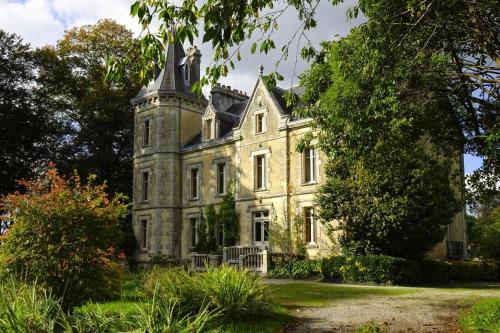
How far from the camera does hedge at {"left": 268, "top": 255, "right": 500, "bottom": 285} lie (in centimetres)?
1694

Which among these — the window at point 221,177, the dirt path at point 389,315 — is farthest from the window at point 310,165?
the dirt path at point 389,315

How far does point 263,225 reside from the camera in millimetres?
25531

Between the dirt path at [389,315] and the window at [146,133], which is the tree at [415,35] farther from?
the window at [146,133]

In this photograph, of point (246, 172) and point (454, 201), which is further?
point (246, 172)

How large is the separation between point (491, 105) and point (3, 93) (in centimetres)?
2728

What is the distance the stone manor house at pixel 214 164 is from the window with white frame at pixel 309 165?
0.05 metres

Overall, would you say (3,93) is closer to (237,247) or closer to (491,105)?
(237,247)

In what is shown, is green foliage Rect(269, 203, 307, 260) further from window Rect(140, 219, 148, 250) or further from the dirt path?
the dirt path

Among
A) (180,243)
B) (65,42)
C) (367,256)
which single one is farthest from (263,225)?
(65,42)

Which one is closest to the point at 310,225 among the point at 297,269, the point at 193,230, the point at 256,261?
the point at 256,261

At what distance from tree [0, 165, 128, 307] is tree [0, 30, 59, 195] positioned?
71.9 ft

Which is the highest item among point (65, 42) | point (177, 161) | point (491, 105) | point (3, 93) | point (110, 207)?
point (65, 42)

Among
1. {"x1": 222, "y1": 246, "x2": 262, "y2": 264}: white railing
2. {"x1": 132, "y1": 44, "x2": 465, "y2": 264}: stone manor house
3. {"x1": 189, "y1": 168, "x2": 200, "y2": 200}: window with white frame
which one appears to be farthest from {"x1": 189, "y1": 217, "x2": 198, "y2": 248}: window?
{"x1": 222, "y1": 246, "x2": 262, "y2": 264}: white railing

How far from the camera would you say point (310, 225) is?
2381cm
